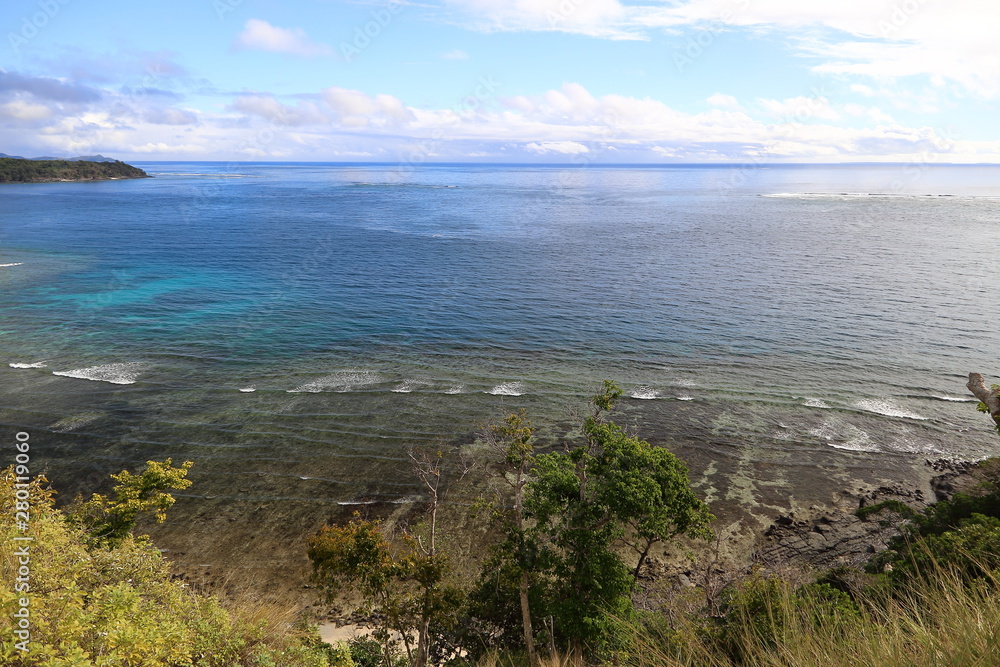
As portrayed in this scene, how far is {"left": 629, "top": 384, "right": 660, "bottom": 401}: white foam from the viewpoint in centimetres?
3762

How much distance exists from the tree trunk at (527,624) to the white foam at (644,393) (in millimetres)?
22728

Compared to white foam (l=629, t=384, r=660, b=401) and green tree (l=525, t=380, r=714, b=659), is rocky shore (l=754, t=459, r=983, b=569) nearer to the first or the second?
green tree (l=525, t=380, r=714, b=659)

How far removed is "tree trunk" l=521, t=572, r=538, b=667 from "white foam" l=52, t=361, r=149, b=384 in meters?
35.1

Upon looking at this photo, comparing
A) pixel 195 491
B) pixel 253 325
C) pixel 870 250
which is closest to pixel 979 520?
pixel 195 491

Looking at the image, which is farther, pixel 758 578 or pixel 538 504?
pixel 538 504

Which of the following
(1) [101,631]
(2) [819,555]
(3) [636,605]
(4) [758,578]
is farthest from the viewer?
(2) [819,555]

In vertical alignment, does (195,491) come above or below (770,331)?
below

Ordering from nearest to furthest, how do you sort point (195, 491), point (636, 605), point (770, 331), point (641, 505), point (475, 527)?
1. point (641, 505)
2. point (636, 605)
3. point (475, 527)
4. point (195, 491)
5. point (770, 331)

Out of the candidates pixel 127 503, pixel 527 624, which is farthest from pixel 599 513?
pixel 127 503

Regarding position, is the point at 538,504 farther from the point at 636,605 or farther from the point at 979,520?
the point at 979,520

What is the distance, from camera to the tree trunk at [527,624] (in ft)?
51.1

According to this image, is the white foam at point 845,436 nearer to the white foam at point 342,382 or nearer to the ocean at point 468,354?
the ocean at point 468,354

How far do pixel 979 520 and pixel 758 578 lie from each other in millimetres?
8168

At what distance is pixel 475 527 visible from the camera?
2547 cm
